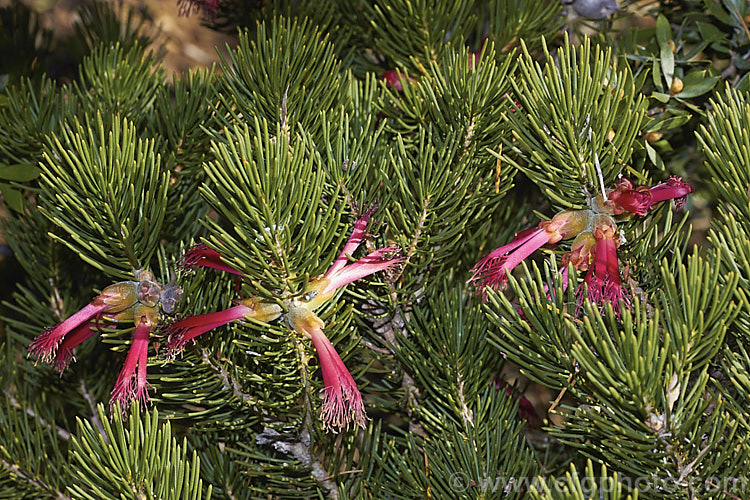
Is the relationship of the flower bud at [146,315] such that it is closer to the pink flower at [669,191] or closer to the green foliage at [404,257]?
the green foliage at [404,257]

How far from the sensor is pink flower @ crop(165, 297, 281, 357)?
438mm

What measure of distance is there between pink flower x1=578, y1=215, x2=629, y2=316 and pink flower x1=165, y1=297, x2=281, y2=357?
21 cm

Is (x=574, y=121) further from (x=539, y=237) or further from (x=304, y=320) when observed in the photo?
(x=304, y=320)

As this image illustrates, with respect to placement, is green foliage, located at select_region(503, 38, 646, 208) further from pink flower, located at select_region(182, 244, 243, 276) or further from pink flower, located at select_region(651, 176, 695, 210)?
pink flower, located at select_region(182, 244, 243, 276)

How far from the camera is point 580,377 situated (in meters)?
0.41

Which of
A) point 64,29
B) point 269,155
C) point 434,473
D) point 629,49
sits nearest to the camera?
point 269,155

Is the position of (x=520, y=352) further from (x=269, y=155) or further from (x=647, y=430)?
(x=269, y=155)

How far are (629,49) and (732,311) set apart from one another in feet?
1.26

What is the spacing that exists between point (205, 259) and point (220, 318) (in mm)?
44

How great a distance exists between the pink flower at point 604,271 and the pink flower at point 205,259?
9.4 inches

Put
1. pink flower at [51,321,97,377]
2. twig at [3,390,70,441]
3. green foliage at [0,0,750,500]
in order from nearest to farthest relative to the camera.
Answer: green foliage at [0,0,750,500]
pink flower at [51,321,97,377]
twig at [3,390,70,441]

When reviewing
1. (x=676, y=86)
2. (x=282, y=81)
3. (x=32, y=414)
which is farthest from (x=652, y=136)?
(x=32, y=414)

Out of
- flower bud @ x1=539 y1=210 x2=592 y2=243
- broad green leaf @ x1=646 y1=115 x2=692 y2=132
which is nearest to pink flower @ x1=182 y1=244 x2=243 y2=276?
flower bud @ x1=539 y1=210 x2=592 y2=243

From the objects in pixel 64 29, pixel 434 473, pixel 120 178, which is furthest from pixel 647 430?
pixel 64 29
